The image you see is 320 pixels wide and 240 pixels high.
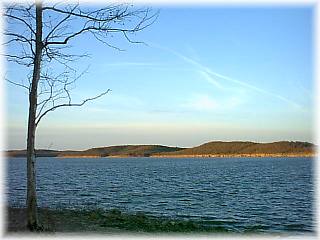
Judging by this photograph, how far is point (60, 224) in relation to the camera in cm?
975

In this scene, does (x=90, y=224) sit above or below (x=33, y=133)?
below


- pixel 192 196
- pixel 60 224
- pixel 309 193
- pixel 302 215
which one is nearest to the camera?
pixel 60 224

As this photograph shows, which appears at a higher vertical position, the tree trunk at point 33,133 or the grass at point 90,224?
the tree trunk at point 33,133

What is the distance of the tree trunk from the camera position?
798 cm

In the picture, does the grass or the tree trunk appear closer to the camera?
the tree trunk

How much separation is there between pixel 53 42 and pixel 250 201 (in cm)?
1779

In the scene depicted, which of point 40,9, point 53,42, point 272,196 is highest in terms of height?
point 40,9

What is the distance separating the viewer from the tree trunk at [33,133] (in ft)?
26.2

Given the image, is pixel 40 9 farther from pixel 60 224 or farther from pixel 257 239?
pixel 257 239

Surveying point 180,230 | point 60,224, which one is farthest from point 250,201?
point 60,224

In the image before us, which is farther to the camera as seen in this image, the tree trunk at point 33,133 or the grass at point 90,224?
the grass at point 90,224

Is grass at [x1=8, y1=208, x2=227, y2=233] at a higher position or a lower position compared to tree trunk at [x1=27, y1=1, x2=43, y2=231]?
lower

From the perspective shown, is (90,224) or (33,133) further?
(90,224)

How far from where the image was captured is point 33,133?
7.99 meters
